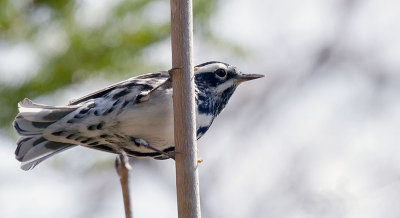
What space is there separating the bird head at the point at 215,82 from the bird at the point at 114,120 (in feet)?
0.11

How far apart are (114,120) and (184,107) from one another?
87 cm

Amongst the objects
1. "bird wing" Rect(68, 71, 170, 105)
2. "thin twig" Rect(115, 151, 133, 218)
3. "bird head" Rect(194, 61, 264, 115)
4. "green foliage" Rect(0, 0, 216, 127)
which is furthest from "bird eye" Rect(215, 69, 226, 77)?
"thin twig" Rect(115, 151, 133, 218)

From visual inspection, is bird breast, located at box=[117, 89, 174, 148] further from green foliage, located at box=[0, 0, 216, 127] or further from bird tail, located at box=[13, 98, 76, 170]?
green foliage, located at box=[0, 0, 216, 127]

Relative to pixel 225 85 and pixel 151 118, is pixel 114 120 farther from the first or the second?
pixel 225 85

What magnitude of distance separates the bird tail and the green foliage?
0.45m

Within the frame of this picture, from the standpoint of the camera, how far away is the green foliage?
4074mm

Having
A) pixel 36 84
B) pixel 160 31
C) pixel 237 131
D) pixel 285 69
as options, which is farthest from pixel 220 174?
pixel 36 84

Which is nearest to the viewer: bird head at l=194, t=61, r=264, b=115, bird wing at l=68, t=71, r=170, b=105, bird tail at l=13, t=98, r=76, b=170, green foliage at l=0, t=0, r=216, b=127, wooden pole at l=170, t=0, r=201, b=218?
wooden pole at l=170, t=0, r=201, b=218

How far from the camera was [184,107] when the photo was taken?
2.74 meters

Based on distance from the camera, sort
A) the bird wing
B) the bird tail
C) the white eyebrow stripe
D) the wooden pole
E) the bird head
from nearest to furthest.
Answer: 1. the wooden pole
2. the bird tail
3. the bird wing
4. the bird head
5. the white eyebrow stripe

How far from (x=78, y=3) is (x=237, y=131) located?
3667 mm

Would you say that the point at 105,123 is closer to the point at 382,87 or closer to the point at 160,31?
the point at 160,31

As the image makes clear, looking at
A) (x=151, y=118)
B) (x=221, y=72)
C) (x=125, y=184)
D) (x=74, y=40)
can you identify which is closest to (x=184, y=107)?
(x=125, y=184)

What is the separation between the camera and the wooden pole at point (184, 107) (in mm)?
2641
